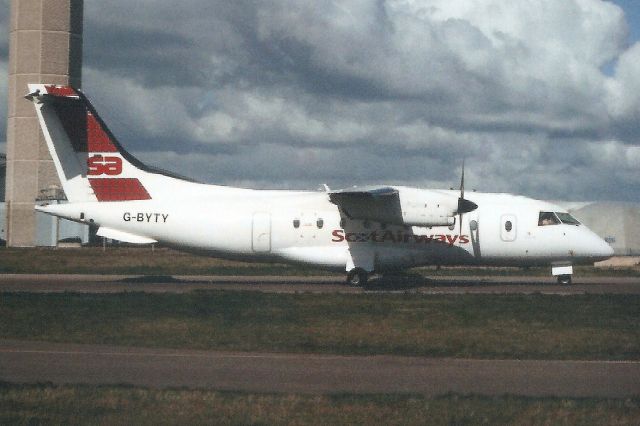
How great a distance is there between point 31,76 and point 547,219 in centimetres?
7007

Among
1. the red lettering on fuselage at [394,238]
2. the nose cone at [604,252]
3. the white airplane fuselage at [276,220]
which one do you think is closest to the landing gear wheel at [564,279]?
the white airplane fuselage at [276,220]

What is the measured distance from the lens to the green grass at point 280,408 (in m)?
10.6

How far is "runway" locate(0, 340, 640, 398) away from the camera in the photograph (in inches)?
498

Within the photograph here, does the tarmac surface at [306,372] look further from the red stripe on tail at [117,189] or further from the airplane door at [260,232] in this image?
the red stripe on tail at [117,189]

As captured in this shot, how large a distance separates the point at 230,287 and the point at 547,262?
12.6 m

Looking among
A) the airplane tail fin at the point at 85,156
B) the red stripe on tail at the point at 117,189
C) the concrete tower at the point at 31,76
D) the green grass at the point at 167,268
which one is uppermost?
the concrete tower at the point at 31,76

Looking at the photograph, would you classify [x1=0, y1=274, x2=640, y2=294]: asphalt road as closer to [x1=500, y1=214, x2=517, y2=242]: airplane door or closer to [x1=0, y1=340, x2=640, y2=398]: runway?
[x1=500, y1=214, x2=517, y2=242]: airplane door

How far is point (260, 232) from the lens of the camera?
1264 inches

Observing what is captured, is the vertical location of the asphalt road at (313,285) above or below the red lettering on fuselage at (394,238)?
below

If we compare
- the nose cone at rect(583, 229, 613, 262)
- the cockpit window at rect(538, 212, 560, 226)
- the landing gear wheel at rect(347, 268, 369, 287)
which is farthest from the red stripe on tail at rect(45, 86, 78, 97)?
the nose cone at rect(583, 229, 613, 262)

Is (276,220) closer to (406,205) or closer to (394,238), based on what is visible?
(394,238)

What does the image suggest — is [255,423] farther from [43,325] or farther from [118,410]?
[43,325]

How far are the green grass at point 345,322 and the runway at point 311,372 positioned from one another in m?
1.37

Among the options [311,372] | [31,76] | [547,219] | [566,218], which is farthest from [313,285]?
[31,76]
